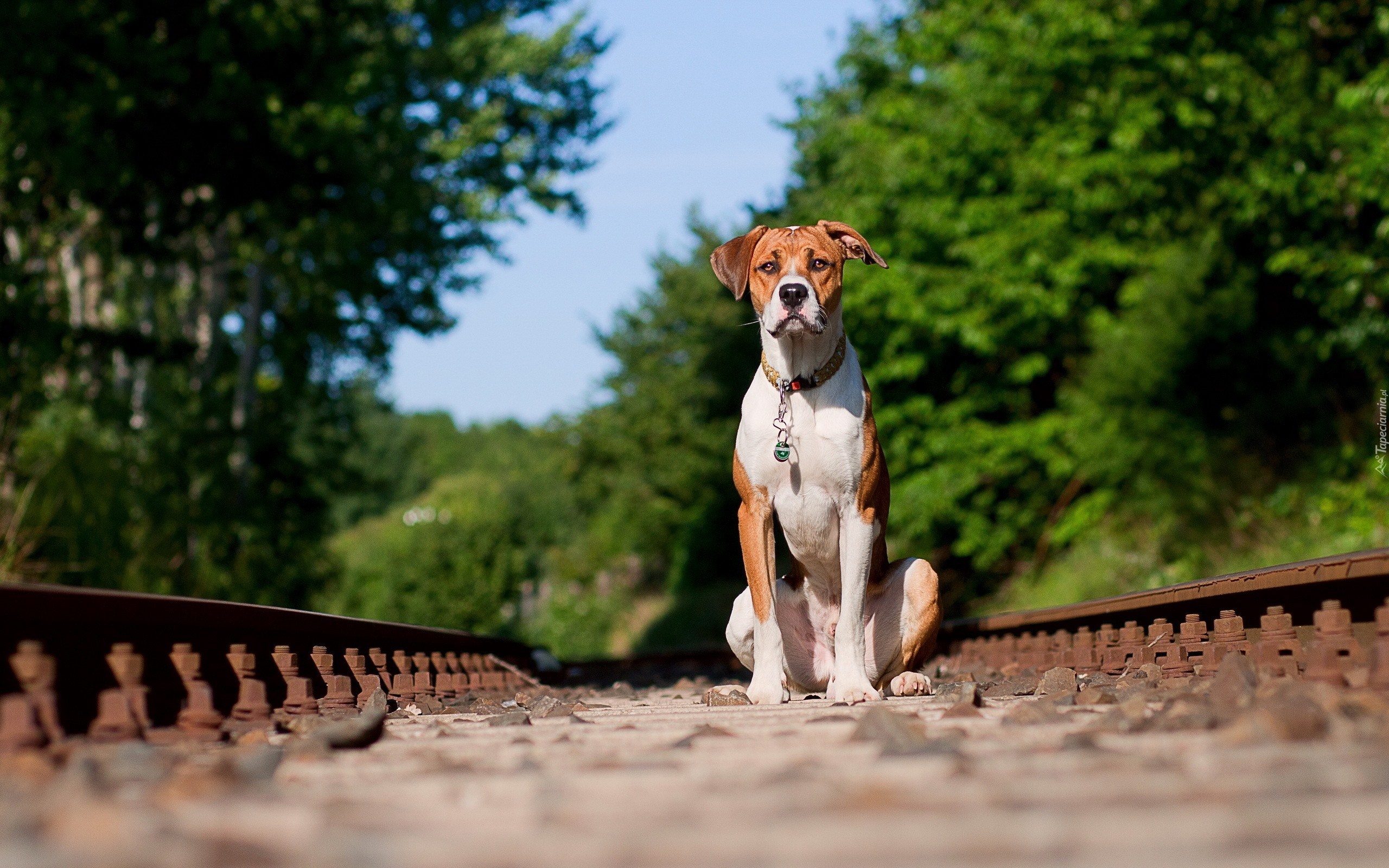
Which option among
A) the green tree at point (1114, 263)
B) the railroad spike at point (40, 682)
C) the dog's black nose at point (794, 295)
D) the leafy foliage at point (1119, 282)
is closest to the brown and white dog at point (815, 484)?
the dog's black nose at point (794, 295)

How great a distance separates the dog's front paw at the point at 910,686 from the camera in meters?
4.97

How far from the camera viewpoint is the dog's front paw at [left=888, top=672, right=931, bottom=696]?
16.3 ft

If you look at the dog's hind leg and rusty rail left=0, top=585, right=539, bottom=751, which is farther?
the dog's hind leg

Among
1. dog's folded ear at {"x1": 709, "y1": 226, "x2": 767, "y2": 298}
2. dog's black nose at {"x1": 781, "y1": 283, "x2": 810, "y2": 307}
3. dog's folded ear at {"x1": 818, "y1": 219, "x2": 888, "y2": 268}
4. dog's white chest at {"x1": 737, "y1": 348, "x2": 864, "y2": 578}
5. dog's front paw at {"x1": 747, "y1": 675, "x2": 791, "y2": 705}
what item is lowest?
dog's front paw at {"x1": 747, "y1": 675, "x2": 791, "y2": 705}

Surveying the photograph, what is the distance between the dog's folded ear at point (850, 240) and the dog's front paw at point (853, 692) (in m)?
1.77

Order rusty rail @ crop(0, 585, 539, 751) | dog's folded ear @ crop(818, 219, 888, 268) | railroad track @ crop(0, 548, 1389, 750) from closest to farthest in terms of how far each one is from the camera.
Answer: rusty rail @ crop(0, 585, 539, 751)
railroad track @ crop(0, 548, 1389, 750)
dog's folded ear @ crop(818, 219, 888, 268)

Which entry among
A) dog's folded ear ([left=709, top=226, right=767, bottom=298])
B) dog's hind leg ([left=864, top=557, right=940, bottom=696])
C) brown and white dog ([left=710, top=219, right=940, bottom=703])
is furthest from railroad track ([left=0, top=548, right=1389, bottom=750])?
dog's folded ear ([left=709, top=226, right=767, bottom=298])

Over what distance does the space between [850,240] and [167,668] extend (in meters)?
3.22

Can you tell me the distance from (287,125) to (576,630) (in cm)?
1872

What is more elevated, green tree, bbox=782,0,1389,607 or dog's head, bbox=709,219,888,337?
green tree, bbox=782,0,1389,607

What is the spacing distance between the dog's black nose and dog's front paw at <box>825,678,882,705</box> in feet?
4.79

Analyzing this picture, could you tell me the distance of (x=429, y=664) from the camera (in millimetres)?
6328

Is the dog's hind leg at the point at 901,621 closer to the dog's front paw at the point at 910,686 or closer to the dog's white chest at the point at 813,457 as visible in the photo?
the dog's front paw at the point at 910,686

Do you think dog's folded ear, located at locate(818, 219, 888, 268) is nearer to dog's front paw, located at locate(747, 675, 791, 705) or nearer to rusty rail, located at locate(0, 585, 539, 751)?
dog's front paw, located at locate(747, 675, 791, 705)
